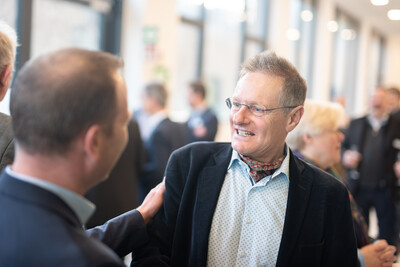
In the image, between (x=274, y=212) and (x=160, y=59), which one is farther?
(x=160, y=59)

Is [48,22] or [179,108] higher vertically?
[48,22]

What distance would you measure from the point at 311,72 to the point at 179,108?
510cm

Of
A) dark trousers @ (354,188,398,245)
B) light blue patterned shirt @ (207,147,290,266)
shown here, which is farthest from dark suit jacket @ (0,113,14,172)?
dark trousers @ (354,188,398,245)

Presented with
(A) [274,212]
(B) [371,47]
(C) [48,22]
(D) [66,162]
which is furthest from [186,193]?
(B) [371,47]

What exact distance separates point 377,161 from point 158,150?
2.28 metres

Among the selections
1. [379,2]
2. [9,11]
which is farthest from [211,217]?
[379,2]

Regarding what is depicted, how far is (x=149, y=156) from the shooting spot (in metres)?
4.12

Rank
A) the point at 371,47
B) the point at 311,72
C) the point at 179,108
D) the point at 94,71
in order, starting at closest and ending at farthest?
the point at 94,71
the point at 179,108
the point at 311,72
the point at 371,47

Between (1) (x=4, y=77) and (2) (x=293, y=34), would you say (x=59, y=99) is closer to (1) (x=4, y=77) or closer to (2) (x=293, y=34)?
(1) (x=4, y=77)

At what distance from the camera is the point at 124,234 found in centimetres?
Result: 144

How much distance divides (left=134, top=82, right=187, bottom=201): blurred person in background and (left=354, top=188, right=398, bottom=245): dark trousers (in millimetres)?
2010

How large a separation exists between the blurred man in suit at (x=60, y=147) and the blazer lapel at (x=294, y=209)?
0.74 m

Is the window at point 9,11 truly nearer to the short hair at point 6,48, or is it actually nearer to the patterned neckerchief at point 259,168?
the short hair at point 6,48

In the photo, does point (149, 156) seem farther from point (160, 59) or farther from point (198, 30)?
point (198, 30)
